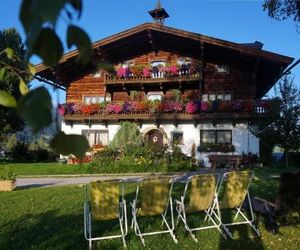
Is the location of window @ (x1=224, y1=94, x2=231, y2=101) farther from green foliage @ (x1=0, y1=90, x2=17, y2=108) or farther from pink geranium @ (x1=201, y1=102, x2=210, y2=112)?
green foliage @ (x1=0, y1=90, x2=17, y2=108)

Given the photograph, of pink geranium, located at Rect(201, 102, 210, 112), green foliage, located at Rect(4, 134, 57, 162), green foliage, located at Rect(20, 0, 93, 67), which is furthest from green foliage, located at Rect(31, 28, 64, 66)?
green foliage, located at Rect(4, 134, 57, 162)

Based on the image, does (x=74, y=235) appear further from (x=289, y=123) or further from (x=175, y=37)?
(x=175, y=37)

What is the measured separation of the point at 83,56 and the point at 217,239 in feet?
21.0

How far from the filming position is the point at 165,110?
2669cm

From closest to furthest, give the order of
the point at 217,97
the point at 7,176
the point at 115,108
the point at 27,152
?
1. the point at 7,176
2. the point at 115,108
3. the point at 217,97
4. the point at 27,152

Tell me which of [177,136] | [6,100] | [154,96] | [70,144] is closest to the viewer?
[70,144]

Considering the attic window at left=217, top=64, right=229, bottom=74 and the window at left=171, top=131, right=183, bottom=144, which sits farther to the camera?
the attic window at left=217, top=64, right=229, bottom=74

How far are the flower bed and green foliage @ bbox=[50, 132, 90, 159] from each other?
78.9 feet

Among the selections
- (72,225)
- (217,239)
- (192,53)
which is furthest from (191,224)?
(192,53)

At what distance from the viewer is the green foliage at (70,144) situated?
0.98 meters

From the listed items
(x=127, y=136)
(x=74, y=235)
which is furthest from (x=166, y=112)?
(x=74, y=235)

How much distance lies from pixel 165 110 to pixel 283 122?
7715 millimetres

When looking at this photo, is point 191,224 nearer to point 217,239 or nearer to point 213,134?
point 217,239

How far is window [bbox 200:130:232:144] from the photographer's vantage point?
2667cm
